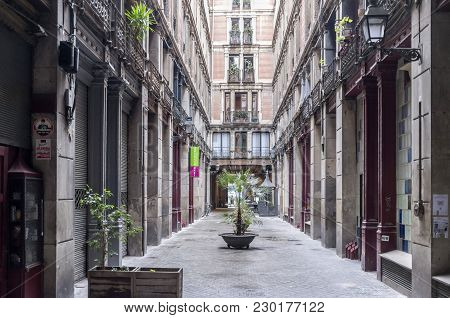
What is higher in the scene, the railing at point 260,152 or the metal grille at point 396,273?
the railing at point 260,152

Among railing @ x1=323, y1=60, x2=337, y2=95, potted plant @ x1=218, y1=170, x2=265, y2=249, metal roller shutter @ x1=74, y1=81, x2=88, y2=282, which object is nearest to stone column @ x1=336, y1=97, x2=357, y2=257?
railing @ x1=323, y1=60, x2=337, y2=95

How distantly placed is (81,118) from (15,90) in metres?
4.15

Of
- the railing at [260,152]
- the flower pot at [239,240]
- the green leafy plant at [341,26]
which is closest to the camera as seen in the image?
the green leafy plant at [341,26]

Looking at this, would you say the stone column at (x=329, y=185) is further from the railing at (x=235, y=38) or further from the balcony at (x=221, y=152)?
the railing at (x=235, y=38)

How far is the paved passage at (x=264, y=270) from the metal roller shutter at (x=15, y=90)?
14.8ft

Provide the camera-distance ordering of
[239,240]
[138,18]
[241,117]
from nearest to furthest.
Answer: [138,18], [239,240], [241,117]

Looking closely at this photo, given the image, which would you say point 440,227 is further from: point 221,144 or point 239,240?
point 221,144

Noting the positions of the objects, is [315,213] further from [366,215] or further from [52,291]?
[52,291]

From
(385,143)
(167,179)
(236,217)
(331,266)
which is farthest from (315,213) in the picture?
(385,143)

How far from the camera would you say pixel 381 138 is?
14.2 m

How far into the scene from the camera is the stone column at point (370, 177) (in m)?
15.0

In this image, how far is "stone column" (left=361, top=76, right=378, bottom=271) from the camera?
14992 mm

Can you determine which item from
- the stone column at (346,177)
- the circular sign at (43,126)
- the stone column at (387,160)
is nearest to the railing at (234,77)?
the stone column at (346,177)

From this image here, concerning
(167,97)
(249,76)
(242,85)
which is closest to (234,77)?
(242,85)
